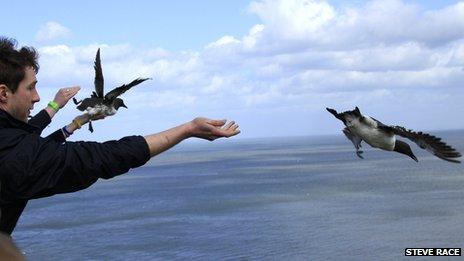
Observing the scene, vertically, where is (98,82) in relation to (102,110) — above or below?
above

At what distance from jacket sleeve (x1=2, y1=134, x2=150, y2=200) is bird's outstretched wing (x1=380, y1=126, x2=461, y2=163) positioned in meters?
2.06

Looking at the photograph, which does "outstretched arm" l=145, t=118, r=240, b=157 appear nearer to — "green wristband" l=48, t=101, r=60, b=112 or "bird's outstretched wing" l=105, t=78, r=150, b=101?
"bird's outstretched wing" l=105, t=78, r=150, b=101

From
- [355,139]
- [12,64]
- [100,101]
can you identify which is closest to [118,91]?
[100,101]

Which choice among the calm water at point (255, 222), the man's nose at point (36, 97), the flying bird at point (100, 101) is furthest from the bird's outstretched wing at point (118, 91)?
the calm water at point (255, 222)

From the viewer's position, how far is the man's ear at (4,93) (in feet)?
15.5

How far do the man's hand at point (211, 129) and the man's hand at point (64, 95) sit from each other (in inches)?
136

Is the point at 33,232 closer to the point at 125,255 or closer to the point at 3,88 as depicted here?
the point at 125,255

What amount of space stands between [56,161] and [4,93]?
0.85 meters

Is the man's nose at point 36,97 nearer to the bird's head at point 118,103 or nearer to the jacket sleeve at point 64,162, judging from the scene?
the jacket sleeve at point 64,162

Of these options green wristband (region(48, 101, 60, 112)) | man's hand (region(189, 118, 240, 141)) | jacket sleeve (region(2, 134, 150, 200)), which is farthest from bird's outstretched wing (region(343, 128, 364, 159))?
green wristband (region(48, 101, 60, 112))

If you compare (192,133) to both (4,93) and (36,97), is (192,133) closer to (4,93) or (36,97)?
(36,97)

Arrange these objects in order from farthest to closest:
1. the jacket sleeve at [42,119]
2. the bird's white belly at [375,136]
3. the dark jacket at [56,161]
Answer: the jacket sleeve at [42,119], the bird's white belly at [375,136], the dark jacket at [56,161]

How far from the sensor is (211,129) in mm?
4438

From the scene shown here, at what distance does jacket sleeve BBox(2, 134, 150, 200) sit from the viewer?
172 inches
